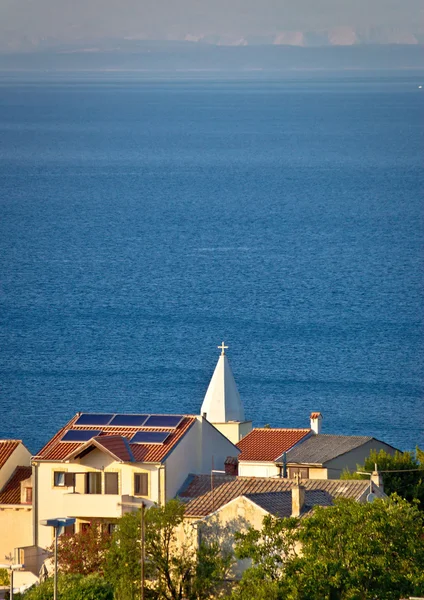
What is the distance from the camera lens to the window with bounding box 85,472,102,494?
131 feet

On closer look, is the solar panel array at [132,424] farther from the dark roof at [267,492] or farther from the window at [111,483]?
the dark roof at [267,492]

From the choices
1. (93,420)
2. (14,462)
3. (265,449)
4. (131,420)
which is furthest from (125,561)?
(265,449)

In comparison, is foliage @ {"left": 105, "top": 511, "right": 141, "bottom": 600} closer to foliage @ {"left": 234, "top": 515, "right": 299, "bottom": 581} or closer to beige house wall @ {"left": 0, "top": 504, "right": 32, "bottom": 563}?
foliage @ {"left": 234, "top": 515, "right": 299, "bottom": 581}

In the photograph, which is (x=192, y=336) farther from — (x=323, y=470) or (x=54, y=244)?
(x=323, y=470)

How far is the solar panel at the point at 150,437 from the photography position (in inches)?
1599

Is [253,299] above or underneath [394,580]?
above

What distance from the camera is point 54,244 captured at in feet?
543

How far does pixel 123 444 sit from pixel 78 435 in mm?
2097

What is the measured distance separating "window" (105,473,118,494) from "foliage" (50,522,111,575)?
2.11 m

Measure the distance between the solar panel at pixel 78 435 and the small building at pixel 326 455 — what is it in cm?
542

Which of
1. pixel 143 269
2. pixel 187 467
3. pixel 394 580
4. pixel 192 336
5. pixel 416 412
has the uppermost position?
pixel 143 269

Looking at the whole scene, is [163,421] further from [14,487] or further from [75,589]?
[75,589]

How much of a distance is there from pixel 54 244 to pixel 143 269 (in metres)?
18.6

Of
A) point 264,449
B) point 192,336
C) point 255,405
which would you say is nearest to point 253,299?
point 192,336
